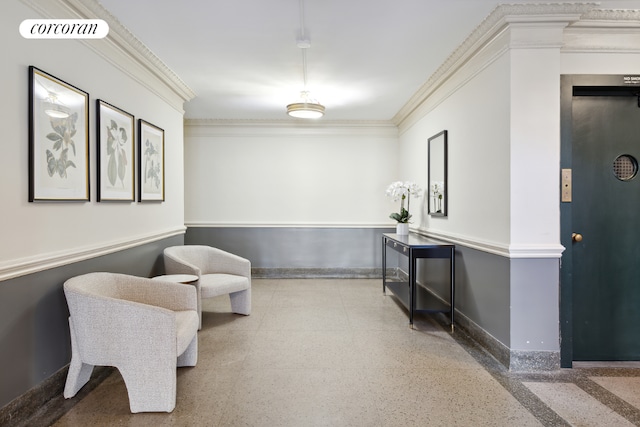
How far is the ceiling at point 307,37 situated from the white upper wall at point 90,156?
43 centimetres

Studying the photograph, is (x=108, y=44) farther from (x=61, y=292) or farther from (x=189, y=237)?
(x=189, y=237)

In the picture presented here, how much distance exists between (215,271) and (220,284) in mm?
577

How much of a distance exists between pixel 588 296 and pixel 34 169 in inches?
164

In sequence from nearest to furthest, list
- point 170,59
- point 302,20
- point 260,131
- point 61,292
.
A: point 61,292
point 302,20
point 170,59
point 260,131

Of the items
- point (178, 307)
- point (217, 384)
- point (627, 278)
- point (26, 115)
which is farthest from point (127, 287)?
point (627, 278)

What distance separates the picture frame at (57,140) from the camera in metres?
2.27

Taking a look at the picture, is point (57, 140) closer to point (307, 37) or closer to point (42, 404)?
point (42, 404)

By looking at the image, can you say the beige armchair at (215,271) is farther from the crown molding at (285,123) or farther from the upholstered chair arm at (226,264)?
the crown molding at (285,123)

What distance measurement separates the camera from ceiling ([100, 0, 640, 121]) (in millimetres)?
2752

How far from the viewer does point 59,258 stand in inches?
97.7

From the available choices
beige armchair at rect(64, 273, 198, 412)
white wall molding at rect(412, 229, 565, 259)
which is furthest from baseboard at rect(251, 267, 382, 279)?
beige armchair at rect(64, 273, 198, 412)

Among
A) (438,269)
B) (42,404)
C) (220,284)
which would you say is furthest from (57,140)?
(438,269)

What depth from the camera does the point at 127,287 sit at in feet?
9.29

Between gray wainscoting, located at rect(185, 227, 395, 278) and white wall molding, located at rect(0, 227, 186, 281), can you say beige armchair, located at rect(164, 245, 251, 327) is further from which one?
gray wainscoting, located at rect(185, 227, 395, 278)
